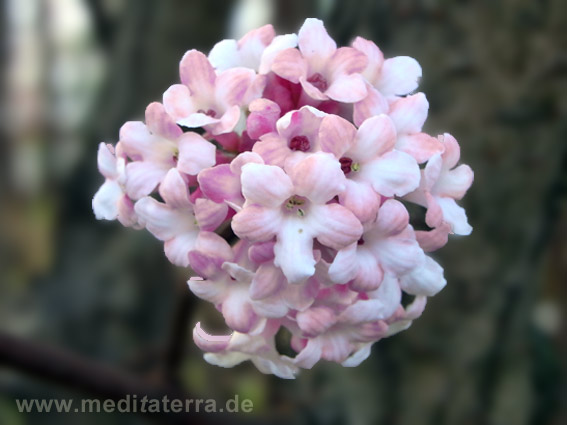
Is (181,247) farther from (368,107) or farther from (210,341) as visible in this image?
(368,107)

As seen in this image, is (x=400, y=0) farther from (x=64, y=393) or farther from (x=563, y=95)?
(x=64, y=393)

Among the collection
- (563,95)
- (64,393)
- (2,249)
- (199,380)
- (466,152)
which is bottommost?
(2,249)

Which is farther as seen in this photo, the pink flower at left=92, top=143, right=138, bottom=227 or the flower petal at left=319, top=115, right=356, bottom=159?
the pink flower at left=92, top=143, right=138, bottom=227

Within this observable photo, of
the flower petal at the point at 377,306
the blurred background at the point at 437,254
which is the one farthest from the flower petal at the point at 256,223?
the blurred background at the point at 437,254

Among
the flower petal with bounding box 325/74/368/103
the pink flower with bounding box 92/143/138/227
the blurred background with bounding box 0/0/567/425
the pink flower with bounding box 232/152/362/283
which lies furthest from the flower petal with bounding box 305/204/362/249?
the blurred background with bounding box 0/0/567/425

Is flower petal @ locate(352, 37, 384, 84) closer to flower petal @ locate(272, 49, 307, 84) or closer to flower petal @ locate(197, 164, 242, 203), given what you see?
flower petal @ locate(272, 49, 307, 84)

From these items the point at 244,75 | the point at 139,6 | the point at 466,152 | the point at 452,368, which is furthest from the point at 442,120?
the point at 139,6
